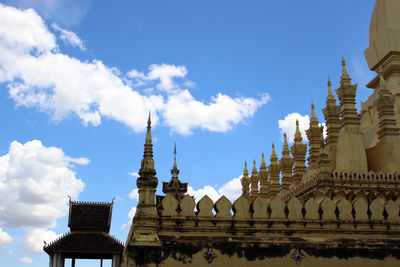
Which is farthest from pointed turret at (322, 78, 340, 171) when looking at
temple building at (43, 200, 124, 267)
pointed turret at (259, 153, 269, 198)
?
temple building at (43, 200, 124, 267)

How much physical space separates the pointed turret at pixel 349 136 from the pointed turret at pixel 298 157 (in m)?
4.23

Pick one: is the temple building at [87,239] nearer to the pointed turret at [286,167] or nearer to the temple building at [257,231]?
the pointed turret at [286,167]

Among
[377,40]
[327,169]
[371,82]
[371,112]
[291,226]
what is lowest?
[291,226]

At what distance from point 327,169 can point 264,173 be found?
41.1 feet

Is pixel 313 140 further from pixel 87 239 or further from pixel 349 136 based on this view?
pixel 87 239

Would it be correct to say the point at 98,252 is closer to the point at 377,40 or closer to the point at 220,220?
the point at 220,220

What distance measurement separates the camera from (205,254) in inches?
419

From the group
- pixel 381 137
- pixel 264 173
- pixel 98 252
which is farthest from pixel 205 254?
pixel 264 173

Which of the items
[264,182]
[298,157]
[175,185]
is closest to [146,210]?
[298,157]

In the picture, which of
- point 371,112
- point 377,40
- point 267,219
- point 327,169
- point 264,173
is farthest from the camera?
point 264,173

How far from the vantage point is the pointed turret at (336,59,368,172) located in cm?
1730

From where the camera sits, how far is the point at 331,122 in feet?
66.3

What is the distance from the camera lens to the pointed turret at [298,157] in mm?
22219

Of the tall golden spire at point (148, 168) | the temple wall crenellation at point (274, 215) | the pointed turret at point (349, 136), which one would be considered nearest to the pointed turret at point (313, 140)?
the pointed turret at point (349, 136)
